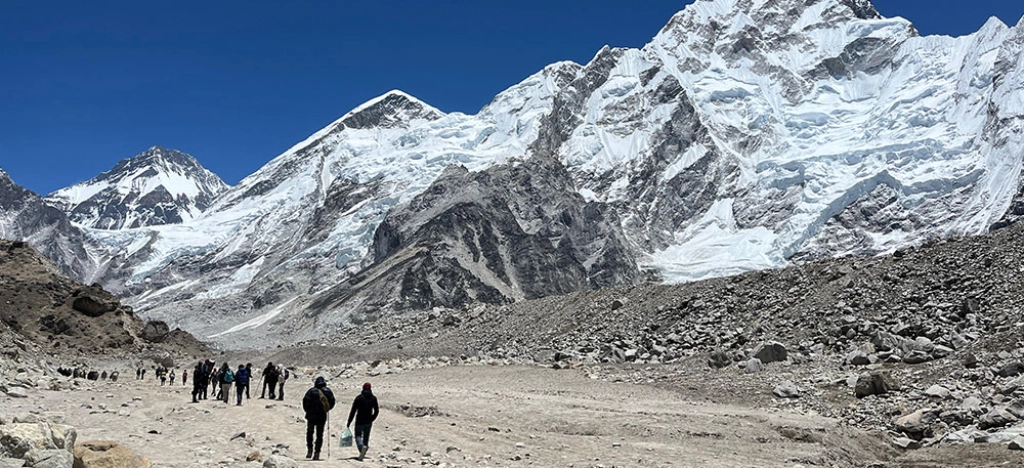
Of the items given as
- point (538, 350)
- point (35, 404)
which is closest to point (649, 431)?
point (35, 404)

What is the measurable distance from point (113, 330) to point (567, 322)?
39.3 metres

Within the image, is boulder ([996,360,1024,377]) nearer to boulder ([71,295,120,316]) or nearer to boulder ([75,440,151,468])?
boulder ([75,440,151,468])

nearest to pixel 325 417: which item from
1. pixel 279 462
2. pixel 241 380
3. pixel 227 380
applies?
pixel 279 462

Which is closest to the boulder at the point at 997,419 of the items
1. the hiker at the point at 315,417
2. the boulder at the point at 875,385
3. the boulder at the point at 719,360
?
the boulder at the point at 875,385

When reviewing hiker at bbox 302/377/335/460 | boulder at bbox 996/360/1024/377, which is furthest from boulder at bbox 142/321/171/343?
boulder at bbox 996/360/1024/377

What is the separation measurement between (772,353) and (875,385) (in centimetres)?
772

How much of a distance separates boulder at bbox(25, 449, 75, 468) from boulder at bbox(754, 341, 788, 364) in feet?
94.2

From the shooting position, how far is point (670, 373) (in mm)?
36844

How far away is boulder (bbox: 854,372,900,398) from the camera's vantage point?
2750 centimetres

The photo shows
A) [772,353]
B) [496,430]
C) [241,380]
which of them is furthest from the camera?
[772,353]

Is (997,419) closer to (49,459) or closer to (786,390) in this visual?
(786,390)

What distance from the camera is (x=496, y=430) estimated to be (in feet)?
74.0

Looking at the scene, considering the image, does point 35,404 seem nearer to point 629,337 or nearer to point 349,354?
point 629,337

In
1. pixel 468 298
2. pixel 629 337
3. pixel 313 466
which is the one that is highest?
pixel 468 298
